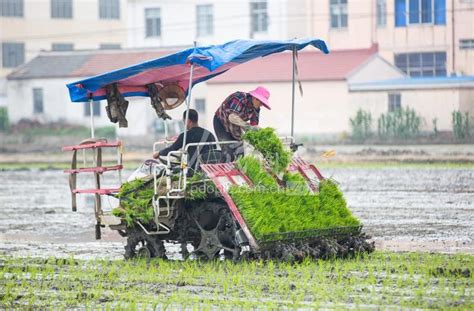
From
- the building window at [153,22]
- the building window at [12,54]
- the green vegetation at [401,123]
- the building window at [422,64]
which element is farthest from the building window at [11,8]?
the green vegetation at [401,123]

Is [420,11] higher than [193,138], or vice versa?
[420,11]

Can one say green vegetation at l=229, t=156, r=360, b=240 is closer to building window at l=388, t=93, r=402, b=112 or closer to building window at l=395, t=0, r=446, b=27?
building window at l=388, t=93, r=402, b=112

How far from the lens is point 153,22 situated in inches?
2805

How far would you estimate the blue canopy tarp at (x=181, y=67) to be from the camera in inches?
621

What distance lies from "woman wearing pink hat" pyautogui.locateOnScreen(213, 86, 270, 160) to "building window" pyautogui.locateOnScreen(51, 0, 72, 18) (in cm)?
6899

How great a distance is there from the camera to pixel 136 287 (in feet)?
45.5

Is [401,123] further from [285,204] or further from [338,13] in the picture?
[285,204]

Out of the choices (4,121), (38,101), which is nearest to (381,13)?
(38,101)

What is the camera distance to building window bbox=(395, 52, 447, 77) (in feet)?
190

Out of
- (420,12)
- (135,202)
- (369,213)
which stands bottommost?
(369,213)

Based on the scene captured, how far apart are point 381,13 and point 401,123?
10.9m

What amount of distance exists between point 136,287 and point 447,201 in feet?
44.7

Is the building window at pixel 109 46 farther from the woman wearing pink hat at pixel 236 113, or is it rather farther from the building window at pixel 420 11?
the woman wearing pink hat at pixel 236 113

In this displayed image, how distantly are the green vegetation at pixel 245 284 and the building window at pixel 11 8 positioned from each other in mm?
67741
